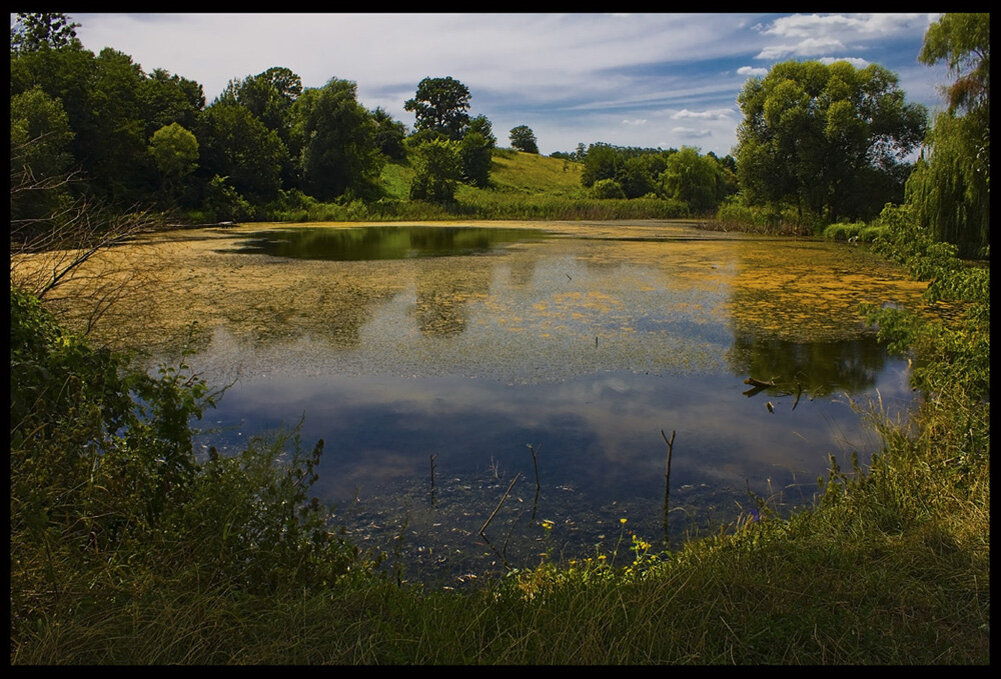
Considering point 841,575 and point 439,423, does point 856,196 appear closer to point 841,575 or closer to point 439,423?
point 439,423

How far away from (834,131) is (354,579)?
26954 mm

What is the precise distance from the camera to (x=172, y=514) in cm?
278

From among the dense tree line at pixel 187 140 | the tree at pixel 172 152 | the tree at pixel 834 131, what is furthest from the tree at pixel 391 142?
the tree at pixel 834 131

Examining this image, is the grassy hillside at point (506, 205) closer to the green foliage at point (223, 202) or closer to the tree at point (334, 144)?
the green foliage at point (223, 202)

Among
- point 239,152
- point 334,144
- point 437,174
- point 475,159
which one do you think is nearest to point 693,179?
point 475,159

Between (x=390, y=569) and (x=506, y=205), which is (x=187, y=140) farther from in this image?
(x=390, y=569)

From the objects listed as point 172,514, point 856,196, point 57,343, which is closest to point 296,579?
point 172,514

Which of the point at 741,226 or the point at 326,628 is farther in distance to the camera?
the point at 741,226

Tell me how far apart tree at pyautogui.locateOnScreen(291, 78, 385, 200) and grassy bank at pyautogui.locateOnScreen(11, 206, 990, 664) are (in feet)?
126

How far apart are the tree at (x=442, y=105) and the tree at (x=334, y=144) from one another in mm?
25473

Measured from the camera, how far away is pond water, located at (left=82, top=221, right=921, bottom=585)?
13.5 ft

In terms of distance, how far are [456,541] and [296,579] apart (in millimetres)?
1074

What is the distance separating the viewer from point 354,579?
291 centimetres

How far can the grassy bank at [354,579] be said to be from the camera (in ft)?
6.89
